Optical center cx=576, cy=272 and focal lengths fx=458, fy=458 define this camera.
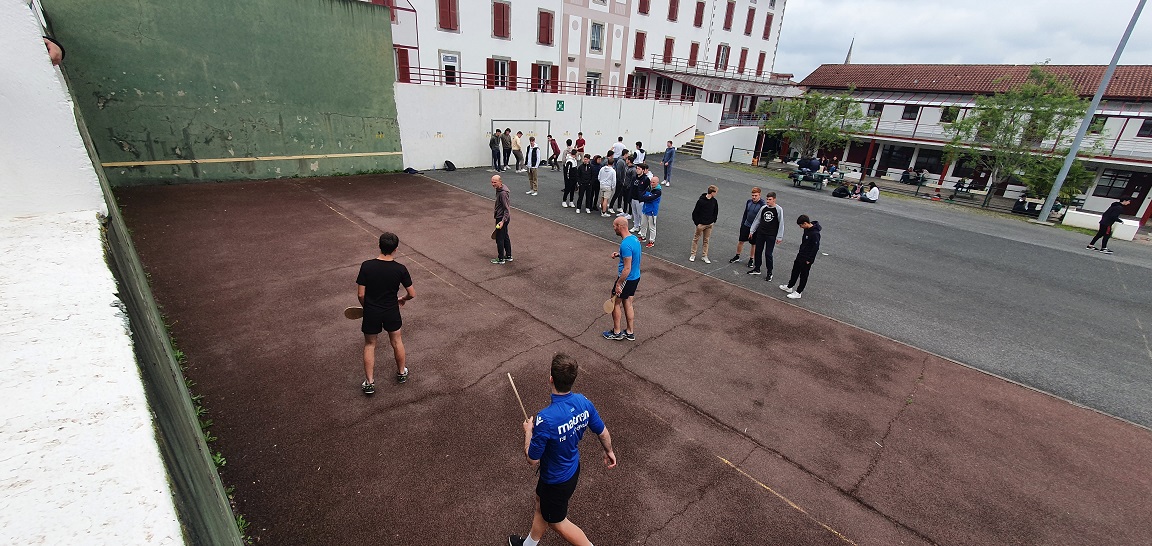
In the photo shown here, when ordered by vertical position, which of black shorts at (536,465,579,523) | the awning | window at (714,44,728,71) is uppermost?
window at (714,44,728,71)

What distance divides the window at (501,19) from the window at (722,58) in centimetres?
2009

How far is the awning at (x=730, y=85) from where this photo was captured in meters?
33.4

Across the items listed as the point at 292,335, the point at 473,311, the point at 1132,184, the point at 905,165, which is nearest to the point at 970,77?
the point at 905,165

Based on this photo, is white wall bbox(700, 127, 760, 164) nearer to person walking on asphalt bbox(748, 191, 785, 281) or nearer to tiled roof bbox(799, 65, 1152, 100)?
tiled roof bbox(799, 65, 1152, 100)

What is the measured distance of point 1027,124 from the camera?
70.8ft

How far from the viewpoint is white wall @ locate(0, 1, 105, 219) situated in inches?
134

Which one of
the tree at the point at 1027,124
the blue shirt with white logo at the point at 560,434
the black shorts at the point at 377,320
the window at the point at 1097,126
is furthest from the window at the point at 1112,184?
the black shorts at the point at 377,320

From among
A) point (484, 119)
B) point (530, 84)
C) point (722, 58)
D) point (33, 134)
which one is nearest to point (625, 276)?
point (33, 134)

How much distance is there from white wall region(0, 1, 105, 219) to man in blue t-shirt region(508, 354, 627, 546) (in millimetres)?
4249

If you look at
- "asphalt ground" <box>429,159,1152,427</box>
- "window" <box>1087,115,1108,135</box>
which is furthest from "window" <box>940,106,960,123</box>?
"asphalt ground" <box>429,159,1152,427</box>

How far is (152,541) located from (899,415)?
280 inches

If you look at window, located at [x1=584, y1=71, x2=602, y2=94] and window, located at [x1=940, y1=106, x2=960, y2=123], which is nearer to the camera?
window, located at [x1=940, y1=106, x2=960, y2=123]

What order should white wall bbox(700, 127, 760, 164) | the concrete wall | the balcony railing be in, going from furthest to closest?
white wall bbox(700, 127, 760, 164)
the balcony railing
the concrete wall

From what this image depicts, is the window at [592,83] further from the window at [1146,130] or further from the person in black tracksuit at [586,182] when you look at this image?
the window at [1146,130]
